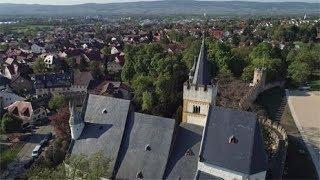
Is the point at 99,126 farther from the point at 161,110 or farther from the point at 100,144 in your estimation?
the point at 161,110

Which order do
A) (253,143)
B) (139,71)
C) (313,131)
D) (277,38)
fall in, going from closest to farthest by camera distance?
(253,143)
(313,131)
(139,71)
(277,38)

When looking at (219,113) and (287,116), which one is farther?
(287,116)

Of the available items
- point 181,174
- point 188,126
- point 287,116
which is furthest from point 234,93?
point 181,174

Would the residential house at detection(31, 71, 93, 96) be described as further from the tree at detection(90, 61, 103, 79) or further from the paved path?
the paved path

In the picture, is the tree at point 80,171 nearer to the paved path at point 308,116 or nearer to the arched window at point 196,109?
the arched window at point 196,109

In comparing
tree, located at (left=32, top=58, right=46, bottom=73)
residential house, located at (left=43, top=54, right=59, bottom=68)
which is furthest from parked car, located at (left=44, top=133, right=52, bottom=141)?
residential house, located at (left=43, top=54, right=59, bottom=68)

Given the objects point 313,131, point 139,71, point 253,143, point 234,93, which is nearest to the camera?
point 253,143

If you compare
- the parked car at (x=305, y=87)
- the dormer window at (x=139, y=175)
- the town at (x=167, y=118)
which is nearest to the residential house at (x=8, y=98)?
the town at (x=167, y=118)
